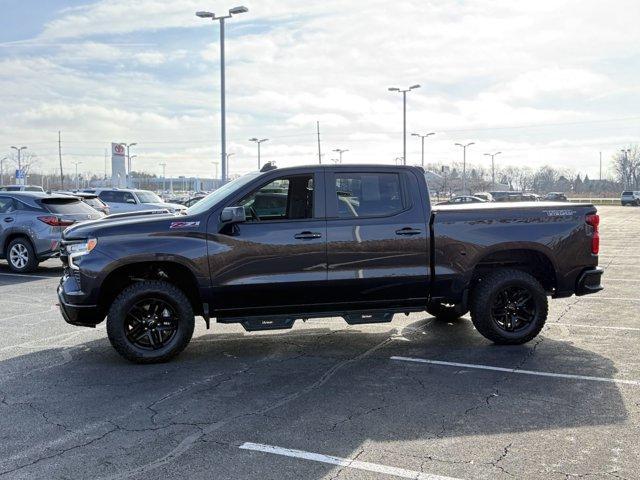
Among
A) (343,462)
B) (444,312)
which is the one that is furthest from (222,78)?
(343,462)

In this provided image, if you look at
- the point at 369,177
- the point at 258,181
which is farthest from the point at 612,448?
the point at 258,181

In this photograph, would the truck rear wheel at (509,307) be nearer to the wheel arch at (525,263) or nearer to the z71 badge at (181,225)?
the wheel arch at (525,263)

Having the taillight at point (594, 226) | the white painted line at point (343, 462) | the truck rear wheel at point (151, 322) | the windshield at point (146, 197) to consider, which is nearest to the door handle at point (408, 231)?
the taillight at point (594, 226)

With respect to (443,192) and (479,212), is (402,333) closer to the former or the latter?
(479,212)

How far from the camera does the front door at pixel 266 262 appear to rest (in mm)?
6285

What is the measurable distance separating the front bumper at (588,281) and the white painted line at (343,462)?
4.04 meters

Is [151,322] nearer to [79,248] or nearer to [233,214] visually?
[79,248]

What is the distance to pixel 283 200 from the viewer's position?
671 cm

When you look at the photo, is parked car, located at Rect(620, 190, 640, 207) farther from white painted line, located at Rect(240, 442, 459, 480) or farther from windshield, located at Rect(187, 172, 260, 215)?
white painted line, located at Rect(240, 442, 459, 480)

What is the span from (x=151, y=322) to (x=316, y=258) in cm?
179

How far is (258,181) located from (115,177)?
5339cm

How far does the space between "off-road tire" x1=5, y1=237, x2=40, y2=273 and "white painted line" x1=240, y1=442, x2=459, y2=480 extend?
10490 millimetres

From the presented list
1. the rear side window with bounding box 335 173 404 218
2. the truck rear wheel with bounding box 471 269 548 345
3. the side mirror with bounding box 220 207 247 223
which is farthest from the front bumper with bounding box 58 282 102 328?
the truck rear wheel with bounding box 471 269 548 345

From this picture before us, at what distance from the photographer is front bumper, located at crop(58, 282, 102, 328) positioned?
20.4 feet
